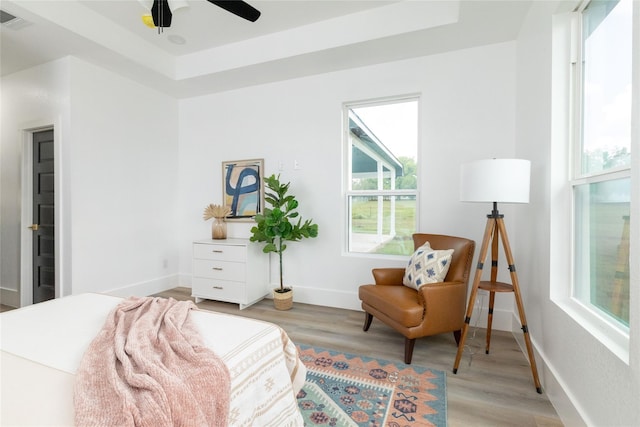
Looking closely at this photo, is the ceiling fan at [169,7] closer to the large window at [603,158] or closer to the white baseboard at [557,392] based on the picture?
the large window at [603,158]

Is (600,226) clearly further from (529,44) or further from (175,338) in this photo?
(175,338)

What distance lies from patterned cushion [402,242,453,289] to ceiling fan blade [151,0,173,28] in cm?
254

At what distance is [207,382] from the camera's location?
3.22 ft

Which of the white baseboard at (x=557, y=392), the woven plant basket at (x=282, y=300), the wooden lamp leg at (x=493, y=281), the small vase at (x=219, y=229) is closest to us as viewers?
the white baseboard at (x=557, y=392)

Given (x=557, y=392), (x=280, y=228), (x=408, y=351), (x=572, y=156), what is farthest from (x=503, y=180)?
(x=280, y=228)

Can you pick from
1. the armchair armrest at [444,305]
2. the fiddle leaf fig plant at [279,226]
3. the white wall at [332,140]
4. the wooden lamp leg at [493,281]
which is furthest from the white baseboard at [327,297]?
the wooden lamp leg at [493,281]

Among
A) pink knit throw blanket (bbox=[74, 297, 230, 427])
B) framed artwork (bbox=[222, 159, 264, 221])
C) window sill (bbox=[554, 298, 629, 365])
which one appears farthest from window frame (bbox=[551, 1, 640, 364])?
framed artwork (bbox=[222, 159, 264, 221])

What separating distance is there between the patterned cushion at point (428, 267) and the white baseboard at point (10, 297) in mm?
4424

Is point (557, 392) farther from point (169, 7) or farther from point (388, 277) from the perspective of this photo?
point (169, 7)

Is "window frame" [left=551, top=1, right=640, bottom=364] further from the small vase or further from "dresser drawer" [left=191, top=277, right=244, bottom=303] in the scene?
the small vase

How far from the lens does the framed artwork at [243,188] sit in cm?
385

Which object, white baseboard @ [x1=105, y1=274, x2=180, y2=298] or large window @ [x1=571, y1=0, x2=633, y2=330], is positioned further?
white baseboard @ [x1=105, y1=274, x2=180, y2=298]

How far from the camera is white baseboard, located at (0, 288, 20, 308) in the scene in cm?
350

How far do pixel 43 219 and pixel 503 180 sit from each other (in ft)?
15.2
